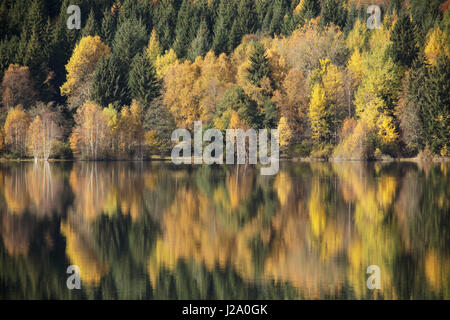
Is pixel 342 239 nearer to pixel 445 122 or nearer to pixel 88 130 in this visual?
pixel 445 122

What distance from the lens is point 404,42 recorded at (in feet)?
292

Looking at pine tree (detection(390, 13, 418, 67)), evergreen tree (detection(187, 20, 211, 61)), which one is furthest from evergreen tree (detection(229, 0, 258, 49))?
pine tree (detection(390, 13, 418, 67))

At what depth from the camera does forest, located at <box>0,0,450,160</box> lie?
81.6 metres

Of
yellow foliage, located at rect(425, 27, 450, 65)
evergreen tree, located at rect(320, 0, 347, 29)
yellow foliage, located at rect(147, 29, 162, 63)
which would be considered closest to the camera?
yellow foliage, located at rect(425, 27, 450, 65)

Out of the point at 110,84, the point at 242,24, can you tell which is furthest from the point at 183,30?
the point at 110,84

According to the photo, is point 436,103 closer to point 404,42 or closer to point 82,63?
point 404,42

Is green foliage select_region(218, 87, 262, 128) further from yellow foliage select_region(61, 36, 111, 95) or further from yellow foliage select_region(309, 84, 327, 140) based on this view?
yellow foliage select_region(61, 36, 111, 95)

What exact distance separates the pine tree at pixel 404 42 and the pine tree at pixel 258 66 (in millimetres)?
15949

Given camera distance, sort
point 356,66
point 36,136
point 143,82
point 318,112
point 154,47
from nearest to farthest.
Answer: point 36,136, point 318,112, point 356,66, point 143,82, point 154,47

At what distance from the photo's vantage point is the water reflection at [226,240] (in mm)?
18891

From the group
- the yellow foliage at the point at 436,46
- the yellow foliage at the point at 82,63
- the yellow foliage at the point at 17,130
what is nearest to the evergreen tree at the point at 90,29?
the yellow foliage at the point at 82,63

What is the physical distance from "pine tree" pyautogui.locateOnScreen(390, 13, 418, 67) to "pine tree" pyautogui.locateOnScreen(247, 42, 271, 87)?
52.3 ft

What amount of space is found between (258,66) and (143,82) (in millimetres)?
18345

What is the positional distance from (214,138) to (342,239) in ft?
201
